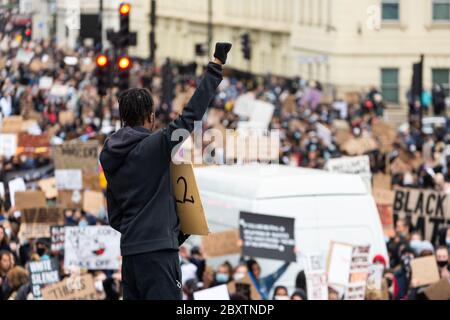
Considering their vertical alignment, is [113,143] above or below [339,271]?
above

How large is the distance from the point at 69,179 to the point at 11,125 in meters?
7.28

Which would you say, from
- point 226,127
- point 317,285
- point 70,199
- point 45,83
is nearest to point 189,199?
point 317,285

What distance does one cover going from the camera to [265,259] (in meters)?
13.9

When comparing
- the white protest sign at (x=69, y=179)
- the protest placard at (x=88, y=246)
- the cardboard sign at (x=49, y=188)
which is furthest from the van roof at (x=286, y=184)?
the cardboard sign at (x=49, y=188)

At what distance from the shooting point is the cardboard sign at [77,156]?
63.8 feet

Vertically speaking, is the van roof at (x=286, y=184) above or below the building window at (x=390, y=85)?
above

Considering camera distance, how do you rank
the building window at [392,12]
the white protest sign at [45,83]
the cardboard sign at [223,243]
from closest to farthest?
the cardboard sign at [223,243], the white protest sign at [45,83], the building window at [392,12]

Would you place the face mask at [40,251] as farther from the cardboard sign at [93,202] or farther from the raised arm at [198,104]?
the raised arm at [198,104]

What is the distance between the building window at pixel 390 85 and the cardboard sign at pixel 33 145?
27.9 metres

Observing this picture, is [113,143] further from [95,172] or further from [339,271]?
[95,172]

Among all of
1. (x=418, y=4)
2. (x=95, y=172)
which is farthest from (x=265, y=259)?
(x=418, y=4)

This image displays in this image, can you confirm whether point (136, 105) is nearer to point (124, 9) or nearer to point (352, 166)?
point (352, 166)

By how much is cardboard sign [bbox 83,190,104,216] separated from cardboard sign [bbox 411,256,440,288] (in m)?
5.44
